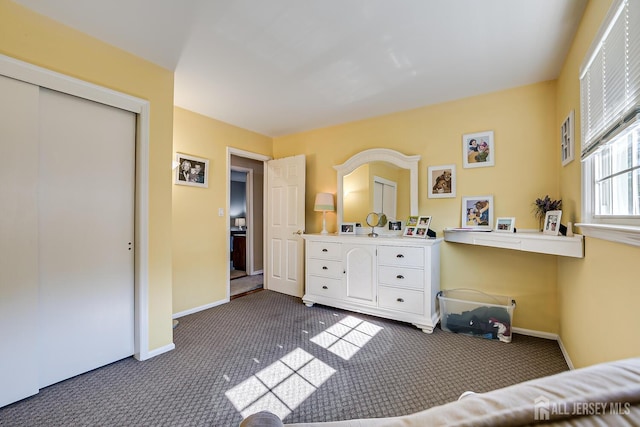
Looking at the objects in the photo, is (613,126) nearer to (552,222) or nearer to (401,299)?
(552,222)

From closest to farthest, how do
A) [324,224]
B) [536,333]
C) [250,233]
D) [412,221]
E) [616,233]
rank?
[616,233], [536,333], [412,221], [324,224], [250,233]

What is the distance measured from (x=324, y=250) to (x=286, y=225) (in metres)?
0.94

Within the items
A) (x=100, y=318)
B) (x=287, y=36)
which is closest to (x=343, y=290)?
(x=100, y=318)

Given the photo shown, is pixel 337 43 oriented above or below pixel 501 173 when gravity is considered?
above

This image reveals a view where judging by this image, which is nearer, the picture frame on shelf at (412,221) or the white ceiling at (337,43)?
the white ceiling at (337,43)

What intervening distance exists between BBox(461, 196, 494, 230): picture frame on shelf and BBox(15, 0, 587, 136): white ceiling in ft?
3.72

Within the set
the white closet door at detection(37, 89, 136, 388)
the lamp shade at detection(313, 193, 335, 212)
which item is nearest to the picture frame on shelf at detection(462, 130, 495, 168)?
the lamp shade at detection(313, 193, 335, 212)

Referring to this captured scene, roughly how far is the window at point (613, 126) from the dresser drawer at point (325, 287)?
226 cm

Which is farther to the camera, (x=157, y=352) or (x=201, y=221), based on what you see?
(x=201, y=221)

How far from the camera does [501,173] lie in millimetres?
2643

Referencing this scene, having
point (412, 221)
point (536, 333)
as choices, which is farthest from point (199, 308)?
point (536, 333)

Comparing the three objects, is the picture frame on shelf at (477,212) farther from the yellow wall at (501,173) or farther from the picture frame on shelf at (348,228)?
the picture frame on shelf at (348,228)

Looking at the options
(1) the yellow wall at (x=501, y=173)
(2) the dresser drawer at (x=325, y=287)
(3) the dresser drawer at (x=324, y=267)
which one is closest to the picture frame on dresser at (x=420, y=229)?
(1) the yellow wall at (x=501, y=173)

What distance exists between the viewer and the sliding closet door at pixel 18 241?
1.59 m
